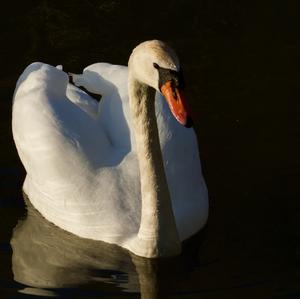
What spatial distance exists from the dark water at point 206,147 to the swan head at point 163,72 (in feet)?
5.28

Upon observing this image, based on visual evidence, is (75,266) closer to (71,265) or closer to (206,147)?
(71,265)

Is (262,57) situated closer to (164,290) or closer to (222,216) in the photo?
(222,216)

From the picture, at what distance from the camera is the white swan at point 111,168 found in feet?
29.4

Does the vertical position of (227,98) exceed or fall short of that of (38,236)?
it exceeds it

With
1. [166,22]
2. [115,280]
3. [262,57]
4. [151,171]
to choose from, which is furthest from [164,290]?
[166,22]

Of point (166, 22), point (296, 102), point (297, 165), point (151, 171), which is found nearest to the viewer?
point (151, 171)

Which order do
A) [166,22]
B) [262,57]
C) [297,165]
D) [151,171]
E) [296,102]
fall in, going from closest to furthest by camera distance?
[151,171] < [297,165] < [296,102] < [262,57] < [166,22]

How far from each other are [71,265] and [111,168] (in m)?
0.85

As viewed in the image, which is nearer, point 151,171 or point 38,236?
point 151,171

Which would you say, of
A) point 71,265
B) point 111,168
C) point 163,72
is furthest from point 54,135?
point 163,72

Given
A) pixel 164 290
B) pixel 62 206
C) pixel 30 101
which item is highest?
pixel 30 101

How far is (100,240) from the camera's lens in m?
9.35

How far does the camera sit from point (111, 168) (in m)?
9.38

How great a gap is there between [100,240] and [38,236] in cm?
75
